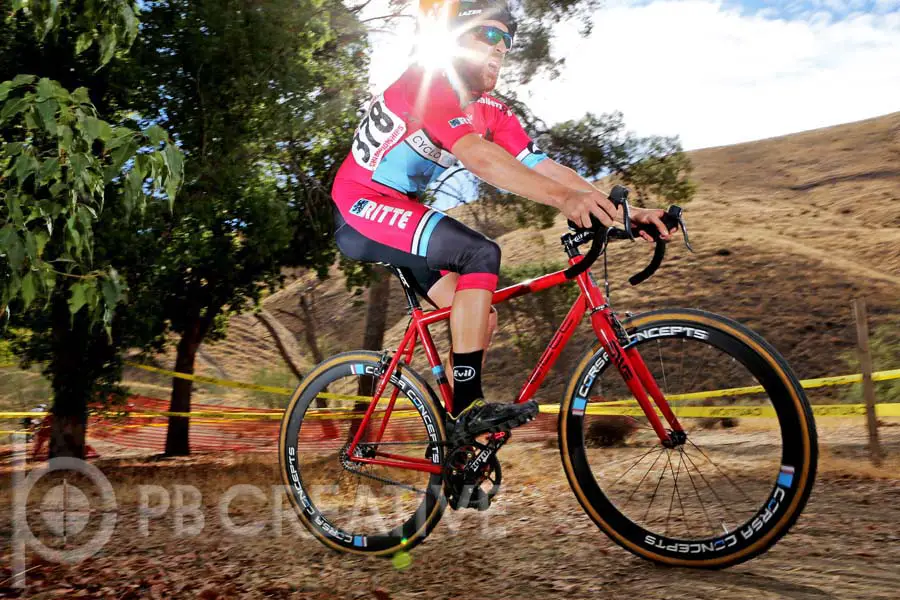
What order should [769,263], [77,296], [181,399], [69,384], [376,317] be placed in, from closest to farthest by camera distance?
[77,296]
[69,384]
[376,317]
[181,399]
[769,263]

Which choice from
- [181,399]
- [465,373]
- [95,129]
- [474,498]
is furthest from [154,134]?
[181,399]

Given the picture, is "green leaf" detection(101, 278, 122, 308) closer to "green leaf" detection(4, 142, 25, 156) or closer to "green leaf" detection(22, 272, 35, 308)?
"green leaf" detection(22, 272, 35, 308)

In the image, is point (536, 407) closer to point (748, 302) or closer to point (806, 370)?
point (806, 370)

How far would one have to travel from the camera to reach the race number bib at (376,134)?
12.4 feet

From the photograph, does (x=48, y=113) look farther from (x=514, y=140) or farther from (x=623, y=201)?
(x=623, y=201)

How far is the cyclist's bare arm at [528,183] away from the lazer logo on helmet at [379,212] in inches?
17.2

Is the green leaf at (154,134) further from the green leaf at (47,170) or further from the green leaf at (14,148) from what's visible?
the green leaf at (14,148)

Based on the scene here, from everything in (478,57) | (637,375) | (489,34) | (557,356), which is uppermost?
(489,34)

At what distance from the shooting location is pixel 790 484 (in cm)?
311

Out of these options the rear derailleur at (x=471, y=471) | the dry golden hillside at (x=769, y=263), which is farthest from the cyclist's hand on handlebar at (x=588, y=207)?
the dry golden hillside at (x=769, y=263)

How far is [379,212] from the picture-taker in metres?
3.83

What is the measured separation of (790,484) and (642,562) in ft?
2.71

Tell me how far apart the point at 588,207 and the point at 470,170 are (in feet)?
2.01

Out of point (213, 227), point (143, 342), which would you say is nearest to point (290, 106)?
point (213, 227)
